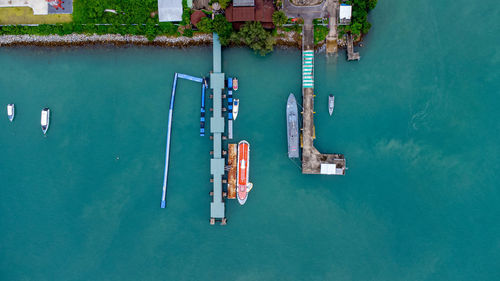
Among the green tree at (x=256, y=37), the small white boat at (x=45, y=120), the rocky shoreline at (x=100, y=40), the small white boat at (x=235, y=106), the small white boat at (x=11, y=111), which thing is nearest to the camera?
the green tree at (x=256, y=37)

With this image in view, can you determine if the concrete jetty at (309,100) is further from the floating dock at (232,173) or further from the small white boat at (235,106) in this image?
the floating dock at (232,173)

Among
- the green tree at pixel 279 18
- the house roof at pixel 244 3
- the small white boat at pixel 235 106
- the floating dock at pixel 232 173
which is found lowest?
the floating dock at pixel 232 173

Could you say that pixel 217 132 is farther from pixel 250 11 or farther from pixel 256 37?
pixel 250 11

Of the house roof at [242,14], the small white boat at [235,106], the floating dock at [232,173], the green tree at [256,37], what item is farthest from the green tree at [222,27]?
the floating dock at [232,173]

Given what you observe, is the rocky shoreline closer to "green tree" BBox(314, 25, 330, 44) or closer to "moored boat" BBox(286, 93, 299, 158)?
"green tree" BBox(314, 25, 330, 44)

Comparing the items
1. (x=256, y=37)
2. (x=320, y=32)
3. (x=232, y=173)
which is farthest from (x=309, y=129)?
(x=256, y=37)

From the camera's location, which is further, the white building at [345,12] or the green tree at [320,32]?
the green tree at [320,32]

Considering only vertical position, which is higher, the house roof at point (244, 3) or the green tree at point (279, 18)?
the house roof at point (244, 3)
